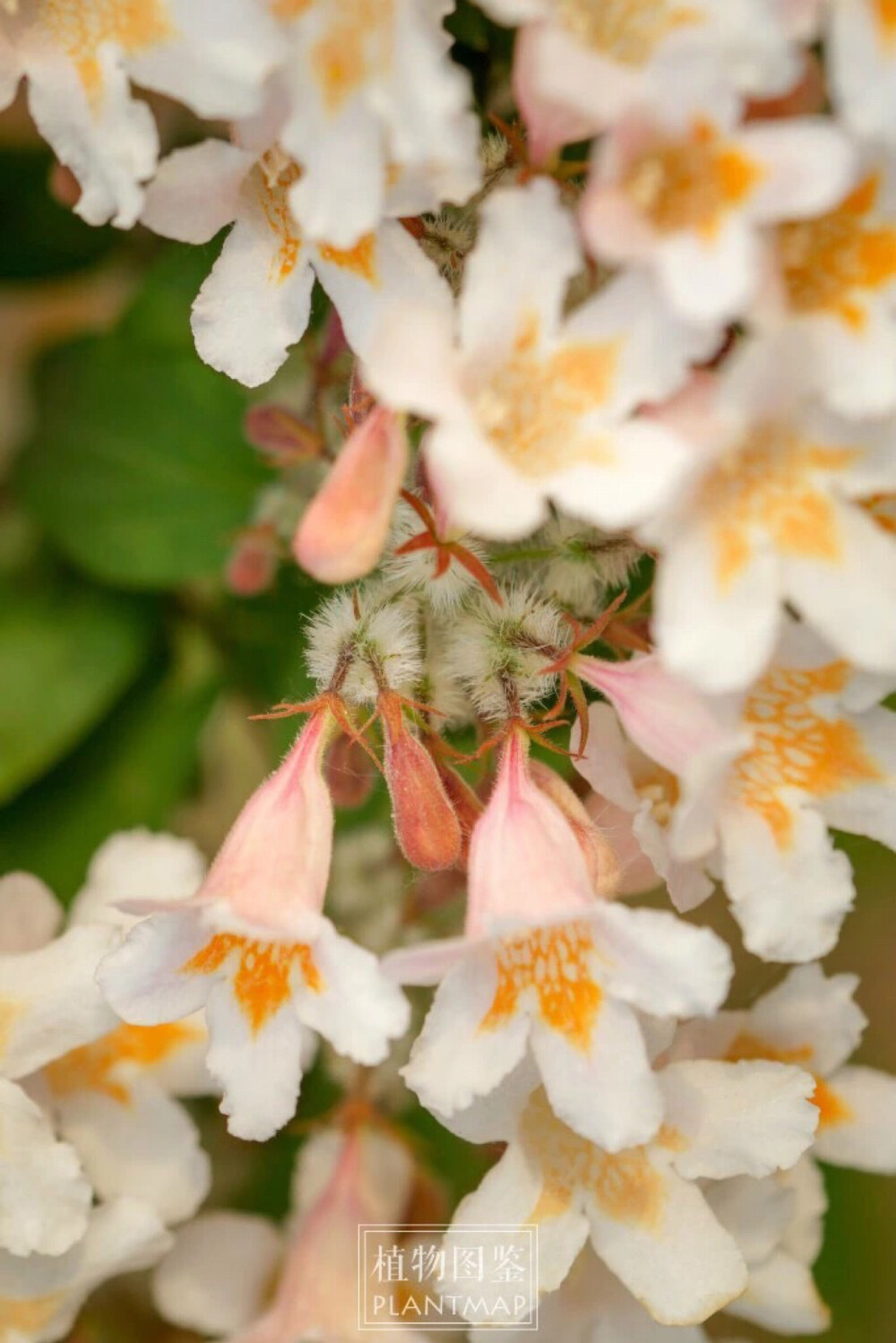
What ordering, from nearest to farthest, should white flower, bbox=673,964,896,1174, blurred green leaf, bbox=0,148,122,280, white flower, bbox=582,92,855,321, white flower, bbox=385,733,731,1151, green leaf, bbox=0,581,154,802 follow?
white flower, bbox=582,92,855,321
white flower, bbox=385,733,731,1151
white flower, bbox=673,964,896,1174
green leaf, bbox=0,581,154,802
blurred green leaf, bbox=0,148,122,280

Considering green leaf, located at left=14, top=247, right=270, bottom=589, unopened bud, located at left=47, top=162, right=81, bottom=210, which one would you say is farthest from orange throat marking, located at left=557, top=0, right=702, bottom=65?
green leaf, located at left=14, top=247, right=270, bottom=589

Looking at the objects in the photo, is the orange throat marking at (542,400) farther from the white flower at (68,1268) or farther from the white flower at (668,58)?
the white flower at (68,1268)

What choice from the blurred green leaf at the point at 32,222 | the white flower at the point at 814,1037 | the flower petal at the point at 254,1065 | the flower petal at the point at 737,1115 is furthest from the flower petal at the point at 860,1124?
the blurred green leaf at the point at 32,222

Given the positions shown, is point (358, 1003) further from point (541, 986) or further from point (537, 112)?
point (537, 112)

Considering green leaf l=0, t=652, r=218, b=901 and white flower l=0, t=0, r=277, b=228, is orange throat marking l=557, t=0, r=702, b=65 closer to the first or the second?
white flower l=0, t=0, r=277, b=228

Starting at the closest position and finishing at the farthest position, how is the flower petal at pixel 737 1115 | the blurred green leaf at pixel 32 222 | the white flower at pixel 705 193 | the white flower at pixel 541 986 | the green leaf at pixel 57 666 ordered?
the white flower at pixel 705 193 < the white flower at pixel 541 986 < the flower petal at pixel 737 1115 < the green leaf at pixel 57 666 < the blurred green leaf at pixel 32 222

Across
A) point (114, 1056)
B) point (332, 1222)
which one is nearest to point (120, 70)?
point (114, 1056)
